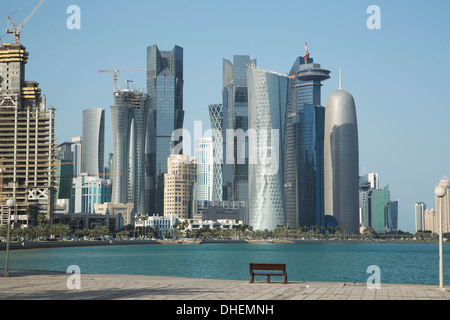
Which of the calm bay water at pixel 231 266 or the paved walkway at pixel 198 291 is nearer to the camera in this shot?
the paved walkway at pixel 198 291

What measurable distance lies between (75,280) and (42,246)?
151 meters

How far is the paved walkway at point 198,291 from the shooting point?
88.8 feet

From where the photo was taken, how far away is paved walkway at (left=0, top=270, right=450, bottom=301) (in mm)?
27062

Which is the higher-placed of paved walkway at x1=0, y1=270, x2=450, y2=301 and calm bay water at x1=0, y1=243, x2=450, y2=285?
paved walkway at x1=0, y1=270, x2=450, y2=301

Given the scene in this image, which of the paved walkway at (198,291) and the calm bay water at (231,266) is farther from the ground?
the paved walkway at (198,291)

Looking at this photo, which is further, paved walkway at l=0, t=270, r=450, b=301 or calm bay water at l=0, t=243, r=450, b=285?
calm bay water at l=0, t=243, r=450, b=285

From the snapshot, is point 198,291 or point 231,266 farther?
point 231,266

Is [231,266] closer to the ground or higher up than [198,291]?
closer to the ground

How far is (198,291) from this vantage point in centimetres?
2980
